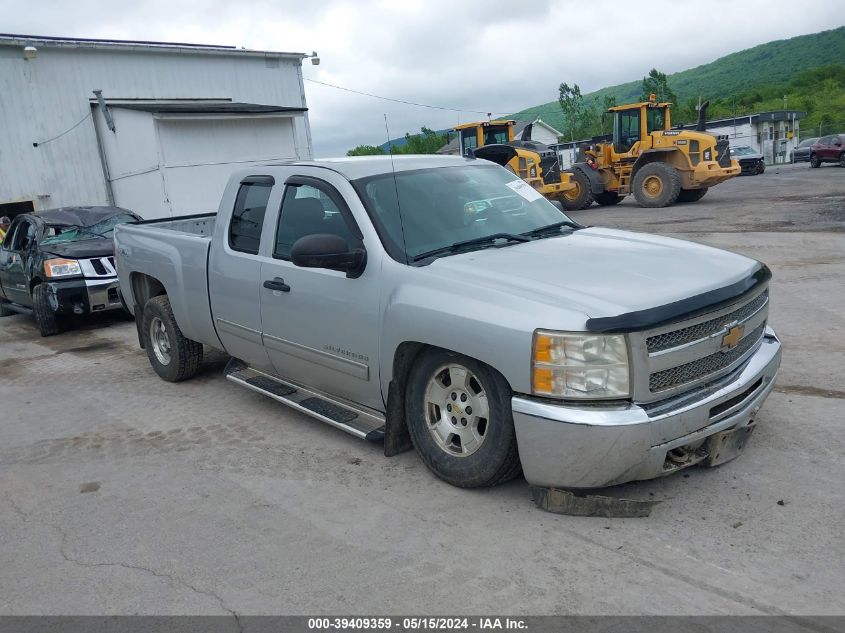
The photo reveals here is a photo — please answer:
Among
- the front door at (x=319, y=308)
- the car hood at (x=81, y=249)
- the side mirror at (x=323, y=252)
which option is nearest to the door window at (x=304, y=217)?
the front door at (x=319, y=308)

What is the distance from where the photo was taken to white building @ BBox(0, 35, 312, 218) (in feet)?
64.1

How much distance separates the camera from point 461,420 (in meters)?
3.90

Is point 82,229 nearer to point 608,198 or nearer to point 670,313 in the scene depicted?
point 670,313

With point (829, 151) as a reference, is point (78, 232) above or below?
above

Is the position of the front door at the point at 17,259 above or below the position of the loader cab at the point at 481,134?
below

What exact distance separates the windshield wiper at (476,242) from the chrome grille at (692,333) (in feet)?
4.31

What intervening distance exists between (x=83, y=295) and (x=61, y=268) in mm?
457

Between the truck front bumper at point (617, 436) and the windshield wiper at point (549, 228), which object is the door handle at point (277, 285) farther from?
the truck front bumper at point (617, 436)

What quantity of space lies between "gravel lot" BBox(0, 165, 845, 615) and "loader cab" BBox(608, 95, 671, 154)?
16968mm

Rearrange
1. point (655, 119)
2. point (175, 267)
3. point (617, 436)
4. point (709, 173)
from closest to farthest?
point (617, 436) → point (175, 267) → point (709, 173) → point (655, 119)

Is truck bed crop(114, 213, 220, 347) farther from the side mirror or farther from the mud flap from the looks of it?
the mud flap

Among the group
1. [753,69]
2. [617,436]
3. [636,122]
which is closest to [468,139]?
[636,122]

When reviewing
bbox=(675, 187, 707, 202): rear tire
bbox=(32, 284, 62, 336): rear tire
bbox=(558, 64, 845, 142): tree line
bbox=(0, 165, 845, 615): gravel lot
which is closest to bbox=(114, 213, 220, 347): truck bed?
bbox=(0, 165, 845, 615): gravel lot

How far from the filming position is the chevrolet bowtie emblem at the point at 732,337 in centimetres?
370
